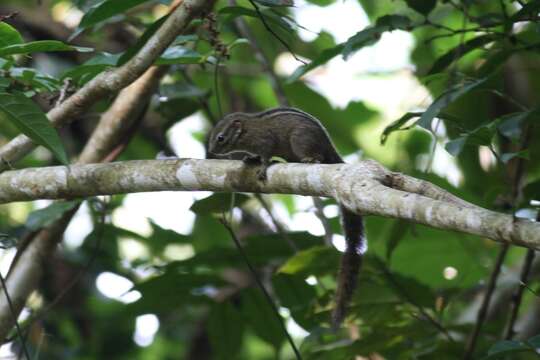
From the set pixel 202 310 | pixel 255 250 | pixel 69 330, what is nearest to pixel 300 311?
pixel 255 250

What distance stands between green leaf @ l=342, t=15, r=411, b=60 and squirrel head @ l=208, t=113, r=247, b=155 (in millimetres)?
935

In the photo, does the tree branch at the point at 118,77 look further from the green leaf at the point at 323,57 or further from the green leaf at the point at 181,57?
the green leaf at the point at 323,57

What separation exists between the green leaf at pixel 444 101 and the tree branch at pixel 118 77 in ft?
2.92

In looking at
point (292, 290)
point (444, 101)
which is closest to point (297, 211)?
point (292, 290)

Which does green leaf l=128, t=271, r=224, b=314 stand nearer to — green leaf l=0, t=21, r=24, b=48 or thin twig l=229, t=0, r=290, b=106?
thin twig l=229, t=0, r=290, b=106

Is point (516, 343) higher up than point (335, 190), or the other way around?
point (335, 190)

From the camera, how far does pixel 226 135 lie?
4438 millimetres

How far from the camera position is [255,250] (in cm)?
446

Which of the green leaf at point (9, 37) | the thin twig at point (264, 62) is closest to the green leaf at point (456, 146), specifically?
the green leaf at point (9, 37)

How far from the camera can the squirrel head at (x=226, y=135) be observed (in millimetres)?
4410

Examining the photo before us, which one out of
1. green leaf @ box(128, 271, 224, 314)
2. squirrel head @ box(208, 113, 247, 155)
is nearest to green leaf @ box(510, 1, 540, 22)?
squirrel head @ box(208, 113, 247, 155)

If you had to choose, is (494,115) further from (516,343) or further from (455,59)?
(516,343)

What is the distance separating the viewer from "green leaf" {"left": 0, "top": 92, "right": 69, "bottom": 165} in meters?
2.95

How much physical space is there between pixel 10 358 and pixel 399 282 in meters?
1.96
